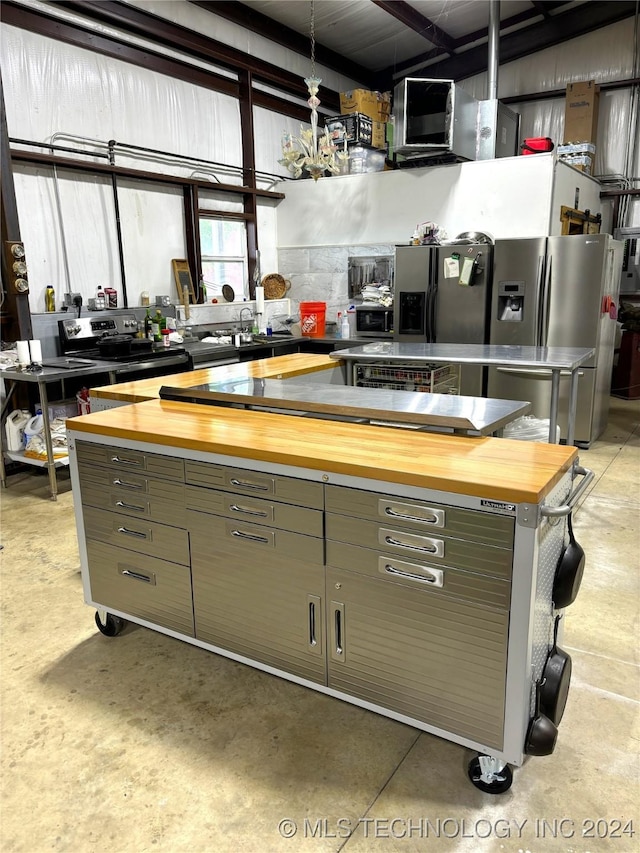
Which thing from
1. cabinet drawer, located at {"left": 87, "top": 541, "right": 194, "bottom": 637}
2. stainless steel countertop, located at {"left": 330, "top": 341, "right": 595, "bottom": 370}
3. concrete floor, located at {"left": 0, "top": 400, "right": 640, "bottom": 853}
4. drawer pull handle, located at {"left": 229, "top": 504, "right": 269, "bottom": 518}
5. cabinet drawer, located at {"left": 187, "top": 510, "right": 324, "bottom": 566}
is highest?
stainless steel countertop, located at {"left": 330, "top": 341, "right": 595, "bottom": 370}

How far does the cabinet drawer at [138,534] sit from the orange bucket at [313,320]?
→ 454 cm

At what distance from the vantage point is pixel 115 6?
4.90 meters

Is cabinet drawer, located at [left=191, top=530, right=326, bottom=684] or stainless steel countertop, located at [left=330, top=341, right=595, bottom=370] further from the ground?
stainless steel countertop, located at [left=330, top=341, right=595, bottom=370]

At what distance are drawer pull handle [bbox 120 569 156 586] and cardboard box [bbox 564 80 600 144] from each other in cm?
705

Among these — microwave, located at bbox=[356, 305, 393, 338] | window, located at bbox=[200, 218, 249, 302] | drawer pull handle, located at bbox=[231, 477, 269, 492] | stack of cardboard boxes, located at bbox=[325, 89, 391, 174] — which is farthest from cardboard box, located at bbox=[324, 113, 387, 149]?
drawer pull handle, located at bbox=[231, 477, 269, 492]

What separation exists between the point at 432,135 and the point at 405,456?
15.3 feet

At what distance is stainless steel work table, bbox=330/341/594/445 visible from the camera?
3396 mm

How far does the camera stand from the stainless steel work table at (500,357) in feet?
11.1

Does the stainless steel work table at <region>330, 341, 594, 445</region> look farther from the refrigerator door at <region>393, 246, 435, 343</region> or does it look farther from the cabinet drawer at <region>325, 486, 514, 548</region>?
the cabinet drawer at <region>325, 486, 514, 548</region>

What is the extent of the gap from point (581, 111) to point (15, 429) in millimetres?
A: 6797

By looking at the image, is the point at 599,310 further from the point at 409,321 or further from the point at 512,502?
the point at 512,502

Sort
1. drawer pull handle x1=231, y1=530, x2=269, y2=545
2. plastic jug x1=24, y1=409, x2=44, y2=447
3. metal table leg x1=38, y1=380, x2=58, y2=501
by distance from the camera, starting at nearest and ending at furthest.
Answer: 1. drawer pull handle x1=231, y1=530, x2=269, y2=545
2. metal table leg x1=38, y1=380, x2=58, y2=501
3. plastic jug x1=24, y1=409, x2=44, y2=447

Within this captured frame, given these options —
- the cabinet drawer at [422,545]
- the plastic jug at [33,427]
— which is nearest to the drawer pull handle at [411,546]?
the cabinet drawer at [422,545]

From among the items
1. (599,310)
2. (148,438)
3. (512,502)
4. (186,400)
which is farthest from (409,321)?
(512,502)
